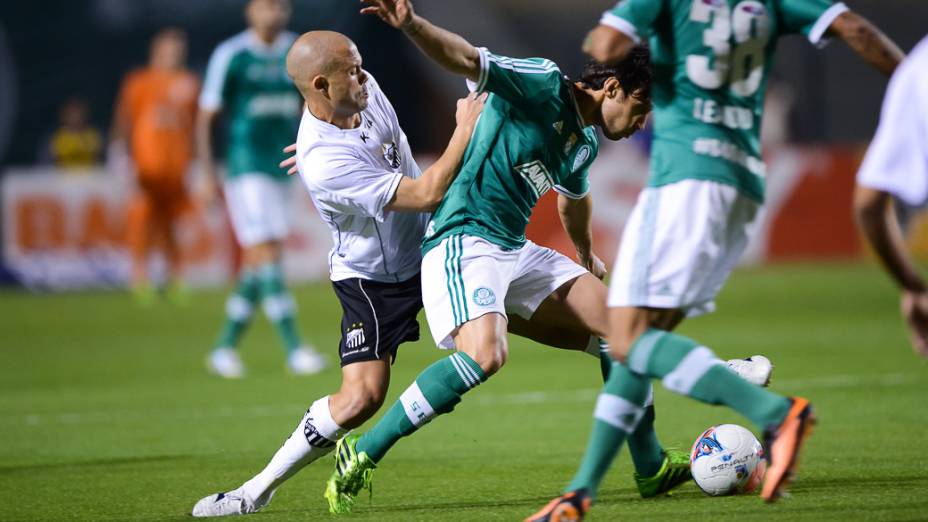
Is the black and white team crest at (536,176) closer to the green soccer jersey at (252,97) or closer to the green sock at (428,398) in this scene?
the green sock at (428,398)

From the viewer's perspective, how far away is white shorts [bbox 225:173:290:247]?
10438 millimetres

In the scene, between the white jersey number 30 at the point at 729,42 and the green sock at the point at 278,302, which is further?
the green sock at the point at 278,302

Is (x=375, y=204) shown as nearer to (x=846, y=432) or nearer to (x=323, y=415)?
(x=323, y=415)

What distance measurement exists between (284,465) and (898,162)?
267 centimetres

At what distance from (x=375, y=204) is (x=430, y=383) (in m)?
0.72

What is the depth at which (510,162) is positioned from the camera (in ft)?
17.9

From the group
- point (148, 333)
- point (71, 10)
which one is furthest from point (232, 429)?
point (71, 10)

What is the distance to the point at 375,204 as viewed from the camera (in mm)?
5227

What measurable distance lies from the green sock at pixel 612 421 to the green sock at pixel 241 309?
618cm

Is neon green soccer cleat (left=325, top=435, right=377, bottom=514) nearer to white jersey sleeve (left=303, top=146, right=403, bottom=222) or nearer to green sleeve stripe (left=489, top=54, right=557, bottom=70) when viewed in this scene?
white jersey sleeve (left=303, top=146, right=403, bottom=222)

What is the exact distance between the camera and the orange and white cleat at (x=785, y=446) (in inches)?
164

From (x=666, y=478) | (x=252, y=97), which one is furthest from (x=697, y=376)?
(x=252, y=97)

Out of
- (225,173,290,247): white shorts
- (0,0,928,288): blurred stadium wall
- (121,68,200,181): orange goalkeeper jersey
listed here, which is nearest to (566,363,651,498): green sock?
(225,173,290,247): white shorts

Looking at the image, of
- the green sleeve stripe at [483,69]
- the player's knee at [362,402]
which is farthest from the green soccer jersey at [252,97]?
the green sleeve stripe at [483,69]
